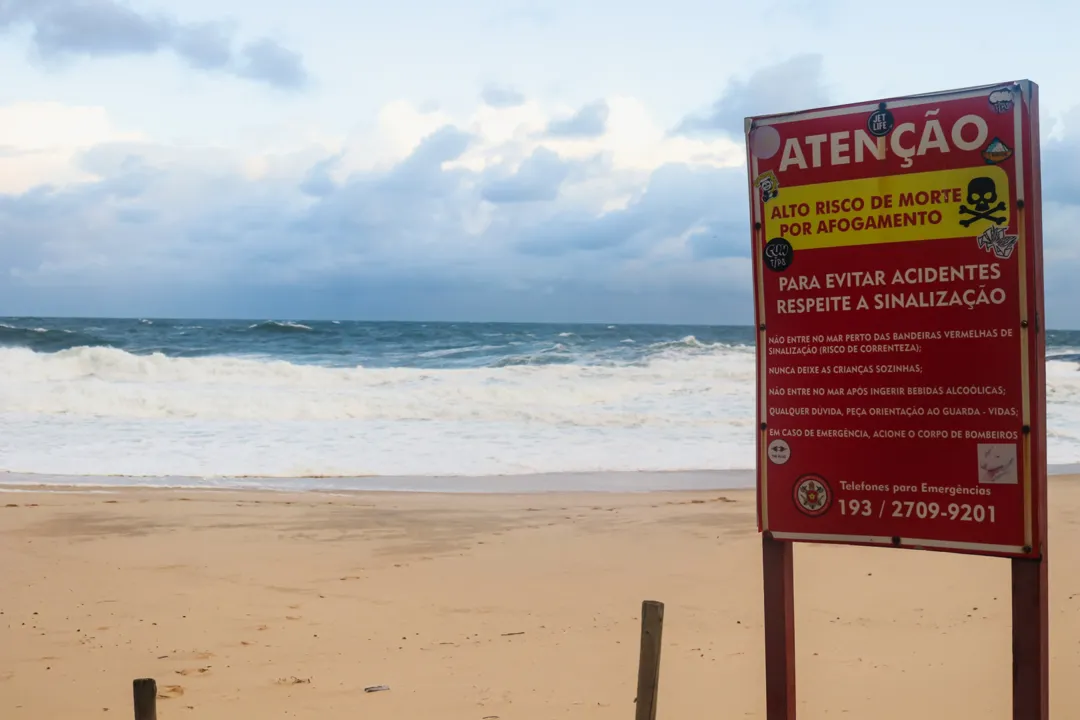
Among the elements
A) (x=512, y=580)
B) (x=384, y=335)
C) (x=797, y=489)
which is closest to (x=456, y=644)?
(x=512, y=580)

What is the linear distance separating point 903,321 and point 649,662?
123 centimetres

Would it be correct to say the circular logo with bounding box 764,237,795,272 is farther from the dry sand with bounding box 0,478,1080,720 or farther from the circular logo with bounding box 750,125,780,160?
the dry sand with bounding box 0,478,1080,720

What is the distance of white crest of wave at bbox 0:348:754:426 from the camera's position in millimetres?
18969

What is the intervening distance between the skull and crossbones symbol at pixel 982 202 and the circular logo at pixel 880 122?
0.28 m

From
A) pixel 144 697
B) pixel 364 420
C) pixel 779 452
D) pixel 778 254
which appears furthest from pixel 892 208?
pixel 364 420

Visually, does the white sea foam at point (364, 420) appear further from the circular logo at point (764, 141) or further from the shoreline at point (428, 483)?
the circular logo at point (764, 141)

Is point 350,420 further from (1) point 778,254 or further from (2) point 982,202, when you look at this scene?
(2) point 982,202

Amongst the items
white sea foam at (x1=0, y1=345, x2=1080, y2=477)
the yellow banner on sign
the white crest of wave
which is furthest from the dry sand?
the white crest of wave

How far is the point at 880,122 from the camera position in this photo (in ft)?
9.21

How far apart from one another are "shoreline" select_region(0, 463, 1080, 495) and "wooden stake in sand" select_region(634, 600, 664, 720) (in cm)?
794

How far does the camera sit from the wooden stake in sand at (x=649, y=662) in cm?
277

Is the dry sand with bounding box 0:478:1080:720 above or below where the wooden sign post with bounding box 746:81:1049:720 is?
below

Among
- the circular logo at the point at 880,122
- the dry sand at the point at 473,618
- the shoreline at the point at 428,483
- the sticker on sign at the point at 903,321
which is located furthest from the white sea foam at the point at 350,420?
the circular logo at the point at 880,122

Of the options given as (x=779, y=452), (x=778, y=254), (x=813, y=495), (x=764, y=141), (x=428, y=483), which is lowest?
(x=428, y=483)
